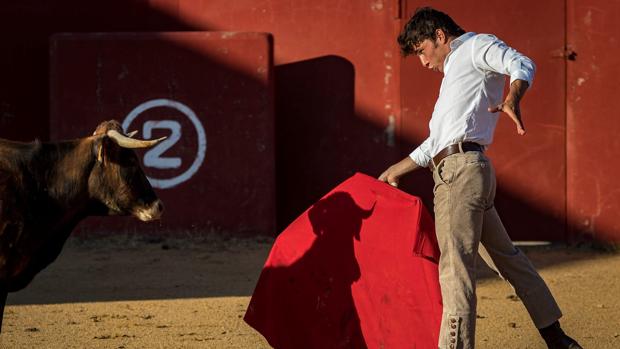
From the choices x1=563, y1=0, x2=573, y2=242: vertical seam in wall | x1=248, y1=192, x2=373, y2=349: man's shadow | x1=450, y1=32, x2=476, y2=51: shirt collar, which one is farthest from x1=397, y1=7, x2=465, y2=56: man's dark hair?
x1=563, y1=0, x2=573, y2=242: vertical seam in wall

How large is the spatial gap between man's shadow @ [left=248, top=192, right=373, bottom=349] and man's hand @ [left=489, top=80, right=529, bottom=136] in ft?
3.72

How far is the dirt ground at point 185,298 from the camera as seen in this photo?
645cm

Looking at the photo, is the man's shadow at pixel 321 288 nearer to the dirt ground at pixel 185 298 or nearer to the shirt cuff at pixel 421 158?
the shirt cuff at pixel 421 158

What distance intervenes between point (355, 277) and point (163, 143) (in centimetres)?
480

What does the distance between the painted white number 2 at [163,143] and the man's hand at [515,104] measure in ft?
18.6

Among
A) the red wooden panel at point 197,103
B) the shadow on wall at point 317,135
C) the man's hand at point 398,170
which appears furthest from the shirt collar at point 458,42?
the shadow on wall at point 317,135

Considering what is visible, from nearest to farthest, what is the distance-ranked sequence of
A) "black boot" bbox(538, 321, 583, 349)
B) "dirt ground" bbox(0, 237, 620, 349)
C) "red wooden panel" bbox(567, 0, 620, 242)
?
"black boot" bbox(538, 321, 583, 349), "dirt ground" bbox(0, 237, 620, 349), "red wooden panel" bbox(567, 0, 620, 242)

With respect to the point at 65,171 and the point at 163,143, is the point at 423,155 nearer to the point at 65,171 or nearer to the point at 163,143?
the point at 65,171

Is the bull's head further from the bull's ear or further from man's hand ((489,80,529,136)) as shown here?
man's hand ((489,80,529,136))

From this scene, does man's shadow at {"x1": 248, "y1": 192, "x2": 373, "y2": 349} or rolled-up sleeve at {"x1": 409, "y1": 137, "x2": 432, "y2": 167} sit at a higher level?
rolled-up sleeve at {"x1": 409, "y1": 137, "x2": 432, "y2": 167}

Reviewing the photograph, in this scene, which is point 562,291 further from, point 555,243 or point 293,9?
point 293,9

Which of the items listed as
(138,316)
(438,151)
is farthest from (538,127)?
(438,151)

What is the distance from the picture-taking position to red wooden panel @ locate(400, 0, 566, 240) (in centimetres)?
1010

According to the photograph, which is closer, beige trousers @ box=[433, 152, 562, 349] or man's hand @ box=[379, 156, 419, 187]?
beige trousers @ box=[433, 152, 562, 349]
